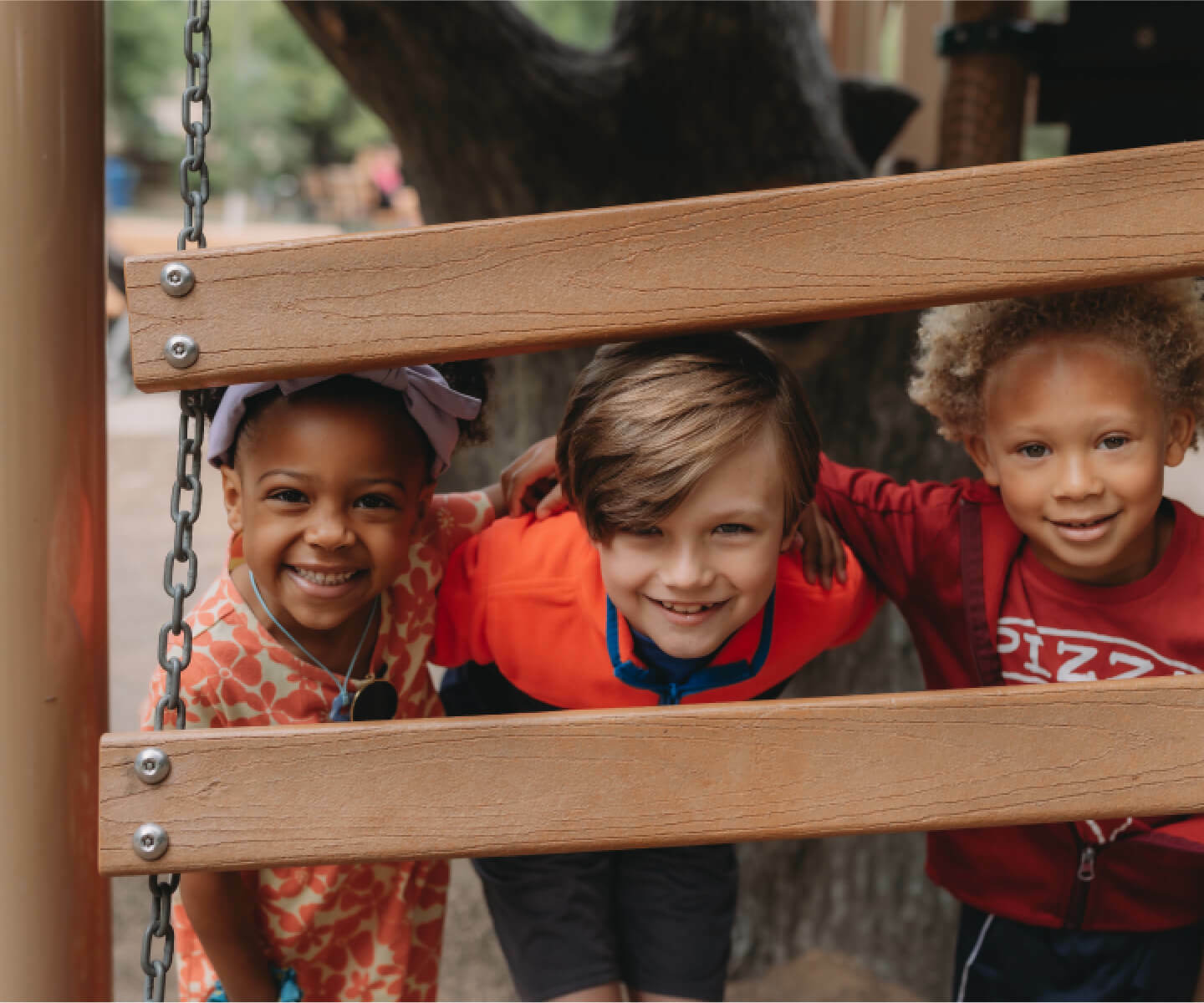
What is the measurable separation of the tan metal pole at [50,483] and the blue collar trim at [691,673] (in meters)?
0.74

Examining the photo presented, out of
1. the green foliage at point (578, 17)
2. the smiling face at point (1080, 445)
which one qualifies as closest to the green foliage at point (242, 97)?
the green foliage at point (578, 17)

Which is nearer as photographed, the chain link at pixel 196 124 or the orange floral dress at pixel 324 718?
the chain link at pixel 196 124

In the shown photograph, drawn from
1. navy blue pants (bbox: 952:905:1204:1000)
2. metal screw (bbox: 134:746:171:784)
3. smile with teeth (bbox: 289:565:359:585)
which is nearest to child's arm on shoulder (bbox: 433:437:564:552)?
smile with teeth (bbox: 289:565:359:585)

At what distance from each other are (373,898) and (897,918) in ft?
6.37

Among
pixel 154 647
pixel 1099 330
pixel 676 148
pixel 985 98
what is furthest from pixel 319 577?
pixel 154 647

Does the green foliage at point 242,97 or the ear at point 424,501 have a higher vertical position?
the green foliage at point 242,97

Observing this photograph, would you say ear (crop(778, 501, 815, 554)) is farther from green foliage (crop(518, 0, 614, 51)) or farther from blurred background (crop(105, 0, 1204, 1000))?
green foliage (crop(518, 0, 614, 51))

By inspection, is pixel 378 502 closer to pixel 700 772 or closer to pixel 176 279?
pixel 176 279

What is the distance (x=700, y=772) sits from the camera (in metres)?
1.32

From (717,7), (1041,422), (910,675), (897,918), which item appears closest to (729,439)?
(1041,422)

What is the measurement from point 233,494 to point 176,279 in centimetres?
51

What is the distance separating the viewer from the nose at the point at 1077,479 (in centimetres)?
148

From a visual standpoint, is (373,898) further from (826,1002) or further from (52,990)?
(826,1002)

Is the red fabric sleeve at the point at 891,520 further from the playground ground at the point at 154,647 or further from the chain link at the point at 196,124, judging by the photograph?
the chain link at the point at 196,124
